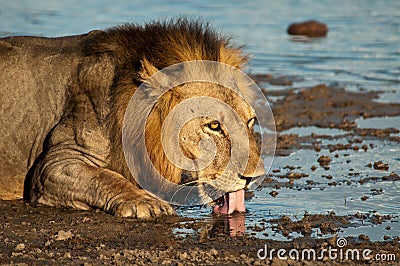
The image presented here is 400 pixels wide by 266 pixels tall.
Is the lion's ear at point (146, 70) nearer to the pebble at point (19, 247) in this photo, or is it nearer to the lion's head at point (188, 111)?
the lion's head at point (188, 111)

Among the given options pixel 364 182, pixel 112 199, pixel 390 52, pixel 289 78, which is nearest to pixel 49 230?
pixel 112 199

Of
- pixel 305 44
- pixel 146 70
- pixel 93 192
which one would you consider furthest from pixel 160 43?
pixel 305 44

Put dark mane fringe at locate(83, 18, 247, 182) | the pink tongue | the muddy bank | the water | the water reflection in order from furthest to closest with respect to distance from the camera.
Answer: the water
dark mane fringe at locate(83, 18, 247, 182)
the pink tongue
the water reflection
the muddy bank

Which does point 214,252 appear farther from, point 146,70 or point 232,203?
point 146,70

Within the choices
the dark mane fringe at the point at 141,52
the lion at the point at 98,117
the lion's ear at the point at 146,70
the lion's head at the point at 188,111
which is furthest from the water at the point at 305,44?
the lion's ear at the point at 146,70

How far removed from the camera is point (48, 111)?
8.18 m

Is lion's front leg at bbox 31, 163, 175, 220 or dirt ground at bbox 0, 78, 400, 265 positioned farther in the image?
lion's front leg at bbox 31, 163, 175, 220

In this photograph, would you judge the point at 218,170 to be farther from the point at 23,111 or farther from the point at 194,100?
the point at 23,111

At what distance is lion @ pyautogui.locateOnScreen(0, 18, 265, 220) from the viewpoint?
7578 millimetres

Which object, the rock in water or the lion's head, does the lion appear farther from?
the rock in water

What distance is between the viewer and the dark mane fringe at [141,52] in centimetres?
781

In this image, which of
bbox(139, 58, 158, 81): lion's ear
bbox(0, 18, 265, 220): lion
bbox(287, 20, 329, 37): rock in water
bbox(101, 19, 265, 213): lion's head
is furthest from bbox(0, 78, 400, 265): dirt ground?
bbox(287, 20, 329, 37): rock in water

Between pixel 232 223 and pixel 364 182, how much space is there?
6.48 ft

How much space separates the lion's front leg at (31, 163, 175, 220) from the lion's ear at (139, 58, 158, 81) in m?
0.89
